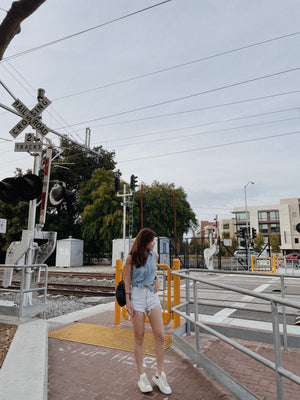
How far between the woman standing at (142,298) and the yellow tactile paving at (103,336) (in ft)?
3.63

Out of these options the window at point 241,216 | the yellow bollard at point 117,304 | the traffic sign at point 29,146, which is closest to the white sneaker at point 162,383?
the yellow bollard at point 117,304

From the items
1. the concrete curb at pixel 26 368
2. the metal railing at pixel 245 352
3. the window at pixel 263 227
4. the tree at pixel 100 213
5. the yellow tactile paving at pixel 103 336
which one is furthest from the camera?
the window at pixel 263 227

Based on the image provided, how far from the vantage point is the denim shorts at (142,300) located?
127 inches

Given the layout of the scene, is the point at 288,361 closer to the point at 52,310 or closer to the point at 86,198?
the point at 52,310

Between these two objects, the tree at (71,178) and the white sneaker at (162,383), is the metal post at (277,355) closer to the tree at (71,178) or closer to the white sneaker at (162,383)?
the white sneaker at (162,383)

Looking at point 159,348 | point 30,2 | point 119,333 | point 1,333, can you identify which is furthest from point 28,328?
point 30,2

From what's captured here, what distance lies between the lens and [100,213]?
31094 mm

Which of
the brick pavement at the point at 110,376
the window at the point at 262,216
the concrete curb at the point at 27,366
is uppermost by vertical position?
the window at the point at 262,216

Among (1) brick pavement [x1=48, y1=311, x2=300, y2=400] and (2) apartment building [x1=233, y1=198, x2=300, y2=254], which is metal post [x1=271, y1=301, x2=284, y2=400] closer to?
(1) brick pavement [x1=48, y1=311, x2=300, y2=400]

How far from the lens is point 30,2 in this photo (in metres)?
2.83

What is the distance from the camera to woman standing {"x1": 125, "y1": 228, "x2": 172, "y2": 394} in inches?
126

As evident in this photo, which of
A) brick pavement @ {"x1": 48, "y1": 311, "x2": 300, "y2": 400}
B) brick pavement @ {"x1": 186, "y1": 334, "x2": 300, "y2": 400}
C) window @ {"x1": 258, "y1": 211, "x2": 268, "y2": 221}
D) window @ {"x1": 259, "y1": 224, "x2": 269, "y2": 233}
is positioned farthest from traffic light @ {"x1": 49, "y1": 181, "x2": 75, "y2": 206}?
window @ {"x1": 258, "y1": 211, "x2": 268, "y2": 221}

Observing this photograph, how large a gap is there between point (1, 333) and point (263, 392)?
4.38 metres

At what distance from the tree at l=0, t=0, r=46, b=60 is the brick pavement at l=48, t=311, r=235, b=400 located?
382cm
